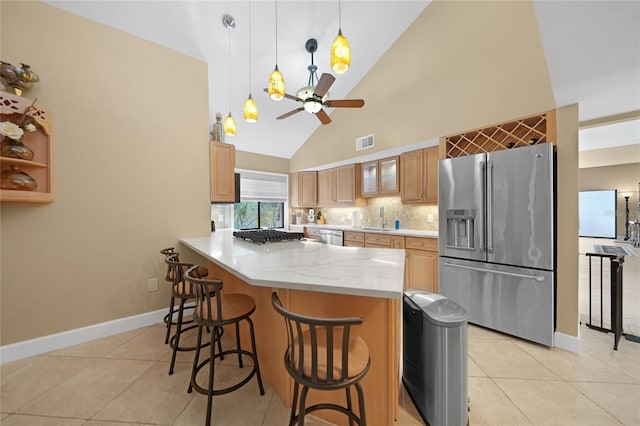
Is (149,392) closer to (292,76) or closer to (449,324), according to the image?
(449,324)

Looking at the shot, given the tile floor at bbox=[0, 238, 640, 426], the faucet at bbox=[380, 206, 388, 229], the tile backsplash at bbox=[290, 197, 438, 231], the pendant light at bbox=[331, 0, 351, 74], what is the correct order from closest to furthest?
the tile floor at bbox=[0, 238, 640, 426], the pendant light at bbox=[331, 0, 351, 74], the tile backsplash at bbox=[290, 197, 438, 231], the faucet at bbox=[380, 206, 388, 229]

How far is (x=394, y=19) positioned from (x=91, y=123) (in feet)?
12.8

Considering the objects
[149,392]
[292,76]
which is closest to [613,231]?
[292,76]

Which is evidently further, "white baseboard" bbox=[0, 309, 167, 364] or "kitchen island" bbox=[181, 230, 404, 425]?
"white baseboard" bbox=[0, 309, 167, 364]

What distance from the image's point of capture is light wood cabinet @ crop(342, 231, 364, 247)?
4.43 meters

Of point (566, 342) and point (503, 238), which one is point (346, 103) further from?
point (566, 342)

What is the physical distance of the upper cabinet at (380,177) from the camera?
4234 mm

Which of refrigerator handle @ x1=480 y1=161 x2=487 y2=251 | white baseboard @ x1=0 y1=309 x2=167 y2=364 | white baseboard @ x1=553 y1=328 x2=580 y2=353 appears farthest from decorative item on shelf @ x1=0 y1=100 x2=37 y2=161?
white baseboard @ x1=553 y1=328 x2=580 y2=353

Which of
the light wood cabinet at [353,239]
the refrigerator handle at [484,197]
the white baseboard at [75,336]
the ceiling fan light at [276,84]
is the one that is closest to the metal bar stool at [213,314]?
the white baseboard at [75,336]

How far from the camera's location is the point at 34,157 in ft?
7.09

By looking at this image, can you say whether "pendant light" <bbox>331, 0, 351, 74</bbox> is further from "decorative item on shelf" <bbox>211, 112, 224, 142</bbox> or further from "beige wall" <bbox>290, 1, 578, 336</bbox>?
"decorative item on shelf" <bbox>211, 112, 224, 142</bbox>

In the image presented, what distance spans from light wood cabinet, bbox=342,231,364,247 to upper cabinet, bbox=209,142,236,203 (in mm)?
2191

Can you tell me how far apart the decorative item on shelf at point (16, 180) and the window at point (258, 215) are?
3.11m

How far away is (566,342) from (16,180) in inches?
196
